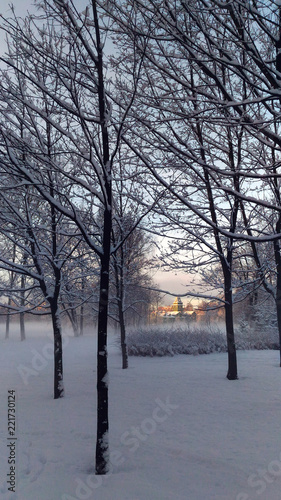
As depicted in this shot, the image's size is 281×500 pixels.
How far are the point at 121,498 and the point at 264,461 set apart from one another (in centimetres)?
202

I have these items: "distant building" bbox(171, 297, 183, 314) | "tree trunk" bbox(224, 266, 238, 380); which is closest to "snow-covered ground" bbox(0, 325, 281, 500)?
"tree trunk" bbox(224, 266, 238, 380)

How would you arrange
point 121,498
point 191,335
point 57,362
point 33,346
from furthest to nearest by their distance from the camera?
point 33,346
point 191,335
point 57,362
point 121,498

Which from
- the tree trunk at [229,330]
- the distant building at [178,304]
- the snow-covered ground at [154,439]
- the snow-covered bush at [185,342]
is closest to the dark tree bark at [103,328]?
the snow-covered ground at [154,439]

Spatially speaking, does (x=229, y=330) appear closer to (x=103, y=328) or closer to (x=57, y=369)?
(x=57, y=369)

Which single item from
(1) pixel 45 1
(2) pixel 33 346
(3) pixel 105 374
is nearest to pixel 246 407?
(3) pixel 105 374

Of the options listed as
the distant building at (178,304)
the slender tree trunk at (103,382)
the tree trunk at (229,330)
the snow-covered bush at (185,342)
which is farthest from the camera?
the distant building at (178,304)

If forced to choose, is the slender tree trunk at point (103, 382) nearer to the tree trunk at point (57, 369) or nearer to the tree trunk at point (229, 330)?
the tree trunk at point (57, 369)

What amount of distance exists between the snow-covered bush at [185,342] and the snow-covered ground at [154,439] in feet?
18.2

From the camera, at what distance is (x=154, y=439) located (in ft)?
17.8

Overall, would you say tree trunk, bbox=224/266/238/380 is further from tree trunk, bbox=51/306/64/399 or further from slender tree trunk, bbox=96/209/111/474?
slender tree trunk, bbox=96/209/111/474

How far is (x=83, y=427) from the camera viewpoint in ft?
19.7

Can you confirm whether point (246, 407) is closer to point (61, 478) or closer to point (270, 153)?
point (61, 478)

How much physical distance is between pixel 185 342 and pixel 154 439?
37.7 ft

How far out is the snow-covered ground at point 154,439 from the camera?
3910 mm
